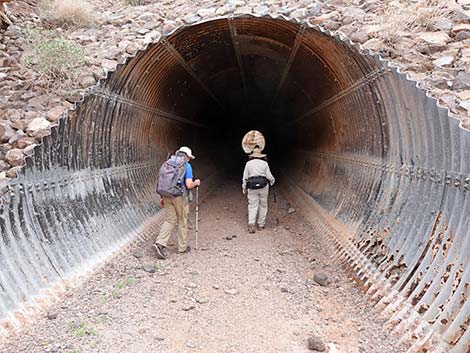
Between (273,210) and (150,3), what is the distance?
25.3 feet

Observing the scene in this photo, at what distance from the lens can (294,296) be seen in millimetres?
5336

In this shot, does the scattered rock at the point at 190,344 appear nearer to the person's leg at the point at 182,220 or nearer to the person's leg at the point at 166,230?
the person's leg at the point at 166,230

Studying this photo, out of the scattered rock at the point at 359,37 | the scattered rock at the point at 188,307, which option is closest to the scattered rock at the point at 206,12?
the scattered rock at the point at 359,37

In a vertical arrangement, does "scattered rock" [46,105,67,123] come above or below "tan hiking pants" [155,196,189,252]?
above

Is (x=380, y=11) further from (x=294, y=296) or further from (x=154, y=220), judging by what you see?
(x=294, y=296)

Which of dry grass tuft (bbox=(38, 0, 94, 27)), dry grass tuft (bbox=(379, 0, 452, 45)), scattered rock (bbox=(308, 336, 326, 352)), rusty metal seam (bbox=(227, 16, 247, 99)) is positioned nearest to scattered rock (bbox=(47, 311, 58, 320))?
scattered rock (bbox=(308, 336, 326, 352))

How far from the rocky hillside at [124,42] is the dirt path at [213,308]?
2067mm

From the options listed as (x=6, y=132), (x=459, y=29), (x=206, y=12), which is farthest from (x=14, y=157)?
(x=459, y=29)

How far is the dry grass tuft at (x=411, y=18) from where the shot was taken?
8.27 m

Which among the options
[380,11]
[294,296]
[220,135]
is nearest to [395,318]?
[294,296]

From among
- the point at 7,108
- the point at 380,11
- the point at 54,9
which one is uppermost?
the point at 54,9

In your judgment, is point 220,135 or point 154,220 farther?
point 220,135

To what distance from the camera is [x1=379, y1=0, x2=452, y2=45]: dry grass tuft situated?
27.1ft

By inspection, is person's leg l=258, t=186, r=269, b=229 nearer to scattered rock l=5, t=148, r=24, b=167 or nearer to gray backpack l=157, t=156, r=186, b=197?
gray backpack l=157, t=156, r=186, b=197
